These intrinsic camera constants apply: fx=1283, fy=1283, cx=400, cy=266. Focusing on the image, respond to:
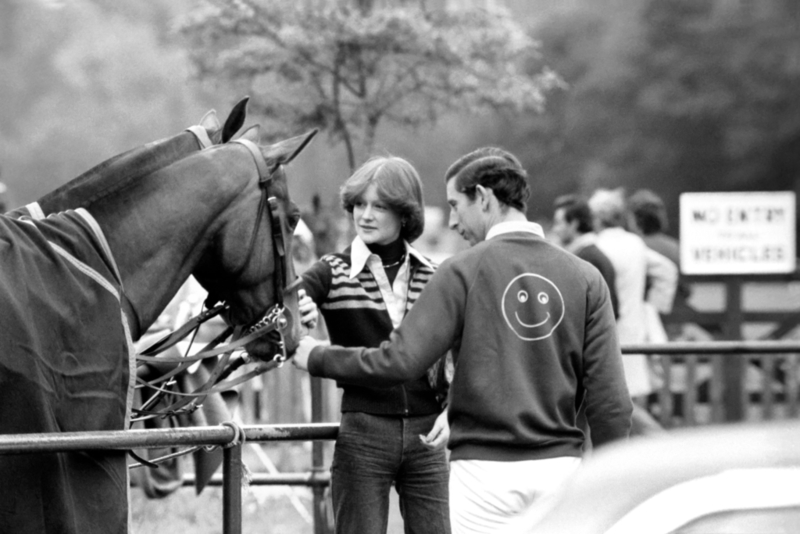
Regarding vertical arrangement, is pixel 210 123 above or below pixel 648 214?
above

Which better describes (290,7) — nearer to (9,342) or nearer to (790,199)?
(790,199)

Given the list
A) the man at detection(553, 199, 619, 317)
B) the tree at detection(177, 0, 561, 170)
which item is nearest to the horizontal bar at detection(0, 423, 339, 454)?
the man at detection(553, 199, 619, 317)

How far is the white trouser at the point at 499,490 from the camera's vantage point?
3.85 metres

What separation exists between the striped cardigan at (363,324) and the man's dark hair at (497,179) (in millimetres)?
581

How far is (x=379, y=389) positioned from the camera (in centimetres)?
437

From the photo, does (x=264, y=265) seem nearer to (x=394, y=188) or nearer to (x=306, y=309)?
(x=306, y=309)

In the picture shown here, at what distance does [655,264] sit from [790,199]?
1928 mm

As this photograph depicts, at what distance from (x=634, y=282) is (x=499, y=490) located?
567cm

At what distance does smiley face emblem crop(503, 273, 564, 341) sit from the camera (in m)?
3.93

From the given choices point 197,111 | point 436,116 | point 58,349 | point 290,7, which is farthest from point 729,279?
point 197,111

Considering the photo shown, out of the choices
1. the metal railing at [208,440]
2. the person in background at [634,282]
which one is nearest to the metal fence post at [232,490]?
the metal railing at [208,440]

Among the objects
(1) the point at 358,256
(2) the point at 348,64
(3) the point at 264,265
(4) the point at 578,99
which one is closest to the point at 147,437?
(3) the point at 264,265

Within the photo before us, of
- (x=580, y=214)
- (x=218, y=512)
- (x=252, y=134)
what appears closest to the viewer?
(x=252, y=134)

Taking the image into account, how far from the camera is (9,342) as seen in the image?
138 inches
